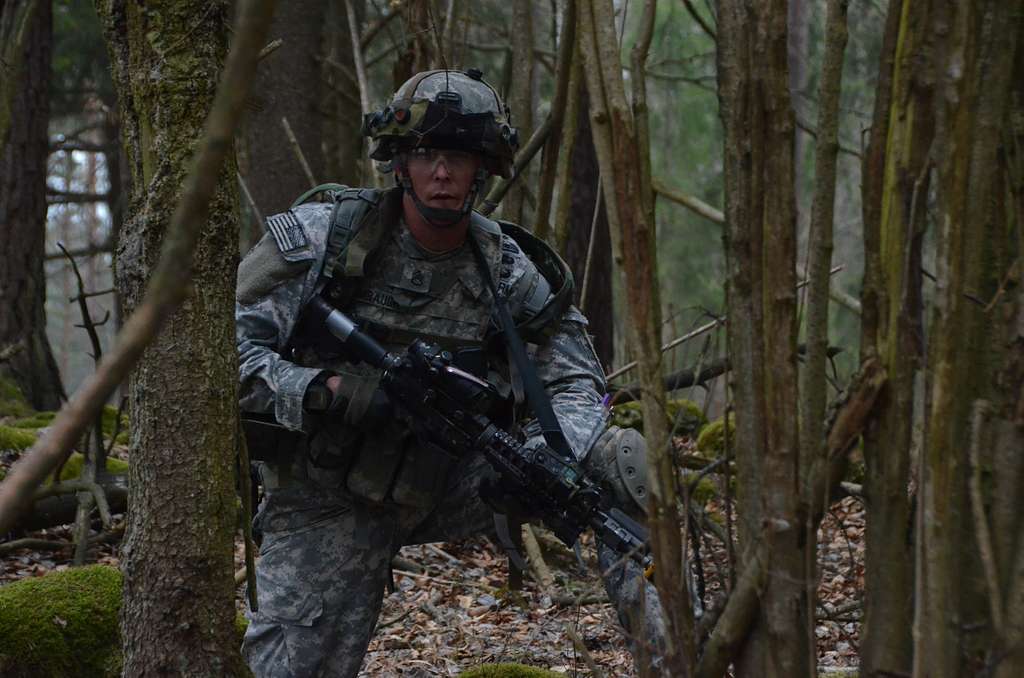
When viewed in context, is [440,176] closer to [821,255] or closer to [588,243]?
[821,255]

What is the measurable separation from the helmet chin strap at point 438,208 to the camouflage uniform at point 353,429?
92 millimetres

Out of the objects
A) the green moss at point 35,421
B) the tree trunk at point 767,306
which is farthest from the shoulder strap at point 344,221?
the green moss at point 35,421

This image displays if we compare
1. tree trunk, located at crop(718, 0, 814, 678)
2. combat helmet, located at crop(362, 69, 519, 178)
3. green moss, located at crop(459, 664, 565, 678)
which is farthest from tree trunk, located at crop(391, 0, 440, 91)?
tree trunk, located at crop(718, 0, 814, 678)

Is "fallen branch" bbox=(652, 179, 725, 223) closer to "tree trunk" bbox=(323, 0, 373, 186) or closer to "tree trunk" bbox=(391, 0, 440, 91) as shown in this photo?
"tree trunk" bbox=(391, 0, 440, 91)

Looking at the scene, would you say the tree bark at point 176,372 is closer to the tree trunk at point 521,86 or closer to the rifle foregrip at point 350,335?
the rifle foregrip at point 350,335

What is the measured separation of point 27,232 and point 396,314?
556 centimetres

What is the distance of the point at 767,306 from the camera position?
1.55 metres

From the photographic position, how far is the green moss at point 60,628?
3.77 m

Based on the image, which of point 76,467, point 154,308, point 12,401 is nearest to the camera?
point 154,308

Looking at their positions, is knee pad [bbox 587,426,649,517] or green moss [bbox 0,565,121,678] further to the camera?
green moss [bbox 0,565,121,678]

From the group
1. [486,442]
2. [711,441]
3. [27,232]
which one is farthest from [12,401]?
[486,442]

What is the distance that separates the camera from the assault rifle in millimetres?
3217

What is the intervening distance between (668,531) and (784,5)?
29.6 inches

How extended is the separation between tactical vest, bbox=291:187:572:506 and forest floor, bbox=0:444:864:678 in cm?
92
